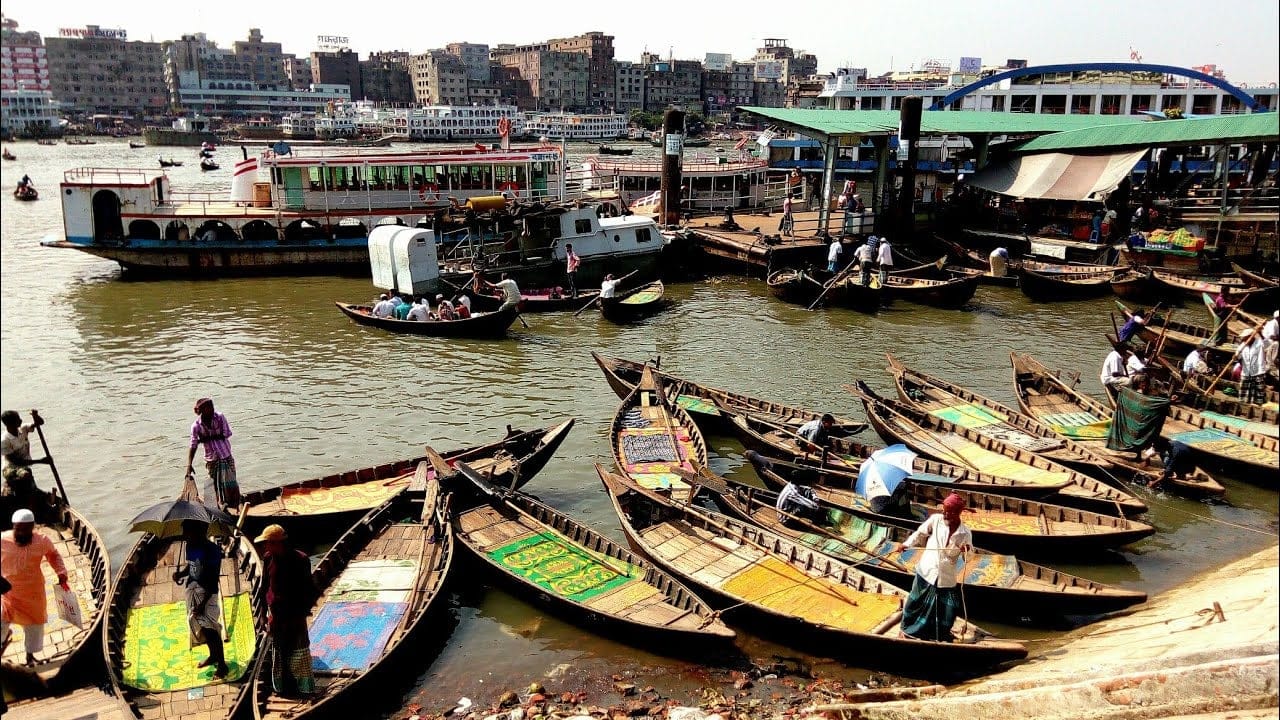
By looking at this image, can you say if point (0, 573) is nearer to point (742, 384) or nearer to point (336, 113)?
point (742, 384)

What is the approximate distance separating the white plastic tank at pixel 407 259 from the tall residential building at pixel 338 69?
168 m

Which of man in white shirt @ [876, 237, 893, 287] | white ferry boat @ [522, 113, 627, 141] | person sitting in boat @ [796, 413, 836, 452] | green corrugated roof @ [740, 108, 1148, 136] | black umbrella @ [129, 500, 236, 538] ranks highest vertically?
white ferry boat @ [522, 113, 627, 141]

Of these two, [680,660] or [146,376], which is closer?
[680,660]

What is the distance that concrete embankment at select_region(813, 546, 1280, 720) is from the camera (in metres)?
6.75

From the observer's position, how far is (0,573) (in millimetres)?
7898

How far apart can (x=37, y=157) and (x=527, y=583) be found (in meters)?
108

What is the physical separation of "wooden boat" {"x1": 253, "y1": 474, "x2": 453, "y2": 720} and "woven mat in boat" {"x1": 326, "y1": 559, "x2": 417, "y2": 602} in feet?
0.04

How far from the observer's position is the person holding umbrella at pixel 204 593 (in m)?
9.20

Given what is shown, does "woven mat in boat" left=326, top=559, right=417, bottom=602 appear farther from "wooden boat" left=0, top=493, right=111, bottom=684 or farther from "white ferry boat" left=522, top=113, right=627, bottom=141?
"white ferry boat" left=522, top=113, right=627, bottom=141

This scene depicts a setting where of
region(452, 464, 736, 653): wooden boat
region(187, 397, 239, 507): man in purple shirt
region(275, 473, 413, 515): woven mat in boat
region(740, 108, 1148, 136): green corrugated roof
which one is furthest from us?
region(740, 108, 1148, 136): green corrugated roof

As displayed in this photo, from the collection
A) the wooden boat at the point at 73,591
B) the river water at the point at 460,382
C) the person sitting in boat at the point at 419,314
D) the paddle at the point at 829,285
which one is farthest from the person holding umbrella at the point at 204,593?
the paddle at the point at 829,285

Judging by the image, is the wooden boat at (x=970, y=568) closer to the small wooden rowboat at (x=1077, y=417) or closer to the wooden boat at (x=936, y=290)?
the small wooden rowboat at (x=1077, y=417)

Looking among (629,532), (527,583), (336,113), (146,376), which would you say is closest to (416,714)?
(527,583)

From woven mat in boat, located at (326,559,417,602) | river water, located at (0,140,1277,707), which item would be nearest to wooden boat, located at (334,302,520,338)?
river water, located at (0,140,1277,707)
